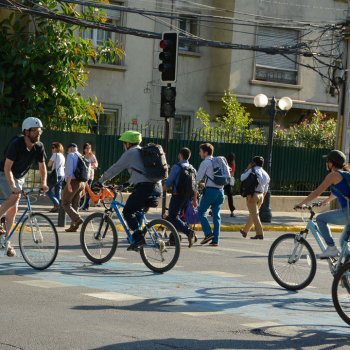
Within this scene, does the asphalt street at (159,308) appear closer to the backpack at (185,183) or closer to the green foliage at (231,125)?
the backpack at (185,183)

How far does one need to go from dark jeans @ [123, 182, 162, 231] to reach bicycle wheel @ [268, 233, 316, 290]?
6.28 feet

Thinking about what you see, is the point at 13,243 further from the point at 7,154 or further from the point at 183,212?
the point at 183,212

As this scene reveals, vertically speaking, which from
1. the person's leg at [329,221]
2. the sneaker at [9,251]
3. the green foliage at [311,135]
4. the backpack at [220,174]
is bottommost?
the sneaker at [9,251]

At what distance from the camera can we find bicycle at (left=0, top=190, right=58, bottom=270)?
1318 cm

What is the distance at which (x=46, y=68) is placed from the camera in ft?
88.6

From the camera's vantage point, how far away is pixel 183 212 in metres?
19.0

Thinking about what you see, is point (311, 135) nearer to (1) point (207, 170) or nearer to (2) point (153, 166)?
(1) point (207, 170)

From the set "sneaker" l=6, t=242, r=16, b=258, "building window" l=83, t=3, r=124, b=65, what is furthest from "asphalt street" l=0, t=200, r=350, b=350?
"building window" l=83, t=3, r=124, b=65

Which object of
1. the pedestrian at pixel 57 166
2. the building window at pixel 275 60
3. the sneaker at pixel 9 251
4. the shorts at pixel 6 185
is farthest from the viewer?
the building window at pixel 275 60

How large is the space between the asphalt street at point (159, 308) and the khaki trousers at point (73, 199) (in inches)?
139

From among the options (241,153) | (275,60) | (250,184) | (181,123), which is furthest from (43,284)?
(275,60)

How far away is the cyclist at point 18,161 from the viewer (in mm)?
13211

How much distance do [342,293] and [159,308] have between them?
1.90m

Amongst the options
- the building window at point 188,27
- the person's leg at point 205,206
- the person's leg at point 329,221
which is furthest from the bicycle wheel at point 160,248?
the building window at point 188,27
